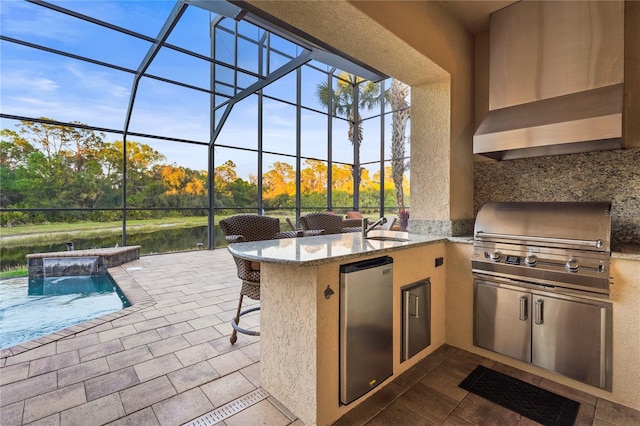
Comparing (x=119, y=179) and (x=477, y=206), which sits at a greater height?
(x=119, y=179)

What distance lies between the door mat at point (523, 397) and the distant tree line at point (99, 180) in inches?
244

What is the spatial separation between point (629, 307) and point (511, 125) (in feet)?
4.35

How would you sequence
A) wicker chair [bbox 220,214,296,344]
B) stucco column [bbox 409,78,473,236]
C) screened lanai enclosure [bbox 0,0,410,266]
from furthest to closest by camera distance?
screened lanai enclosure [bbox 0,0,410,266]
stucco column [bbox 409,78,473,236]
wicker chair [bbox 220,214,296,344]

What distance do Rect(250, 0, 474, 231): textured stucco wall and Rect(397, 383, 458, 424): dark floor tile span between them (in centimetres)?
133

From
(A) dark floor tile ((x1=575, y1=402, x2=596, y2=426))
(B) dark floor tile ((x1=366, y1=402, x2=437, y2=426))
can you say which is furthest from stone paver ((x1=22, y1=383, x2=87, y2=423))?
(A) dark floor tile ((x1=575, y1=402, x2=596, y2=426))

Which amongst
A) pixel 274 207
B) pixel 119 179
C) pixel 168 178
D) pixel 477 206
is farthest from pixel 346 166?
pixel 477 206

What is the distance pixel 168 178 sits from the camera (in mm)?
7180

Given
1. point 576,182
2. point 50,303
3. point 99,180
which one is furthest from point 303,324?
point 99,180

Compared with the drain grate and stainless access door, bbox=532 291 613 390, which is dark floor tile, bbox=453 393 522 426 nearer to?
stainless access door, bbox=532 291 613 390

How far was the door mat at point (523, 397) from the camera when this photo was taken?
1.55m

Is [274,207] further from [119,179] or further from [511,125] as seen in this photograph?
[511,125]

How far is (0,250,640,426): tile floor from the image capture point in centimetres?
152

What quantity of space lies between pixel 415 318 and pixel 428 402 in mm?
494

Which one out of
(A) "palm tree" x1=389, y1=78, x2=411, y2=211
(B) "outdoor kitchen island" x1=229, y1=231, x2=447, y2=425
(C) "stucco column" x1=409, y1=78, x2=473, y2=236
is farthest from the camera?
(A) "palm tree" x1=389, y1=78, x2=411, y2=211
